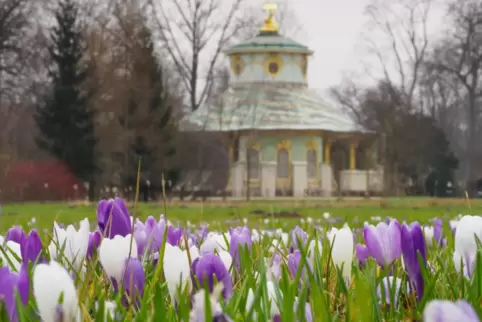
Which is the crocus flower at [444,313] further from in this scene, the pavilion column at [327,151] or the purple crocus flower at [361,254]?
the pavilion column at [327,151]

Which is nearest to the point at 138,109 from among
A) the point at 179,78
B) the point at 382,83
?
the point at 179,78

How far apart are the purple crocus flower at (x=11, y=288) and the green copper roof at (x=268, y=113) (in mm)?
43788

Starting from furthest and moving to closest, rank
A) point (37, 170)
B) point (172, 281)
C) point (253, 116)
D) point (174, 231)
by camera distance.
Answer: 1. point (253, 116)
2. point (37, 170)
3. point (174, 231)
4. point (172, 281)

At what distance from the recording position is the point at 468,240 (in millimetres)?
1773

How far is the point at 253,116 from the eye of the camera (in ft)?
155

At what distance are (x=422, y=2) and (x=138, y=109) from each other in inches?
812

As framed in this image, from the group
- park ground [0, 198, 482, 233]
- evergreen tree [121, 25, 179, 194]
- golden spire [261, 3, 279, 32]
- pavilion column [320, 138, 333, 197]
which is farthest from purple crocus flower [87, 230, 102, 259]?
golden spire [261, 3, 279, 32]

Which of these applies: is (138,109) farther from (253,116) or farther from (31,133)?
(31,133)

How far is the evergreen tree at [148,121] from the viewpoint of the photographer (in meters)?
38.6

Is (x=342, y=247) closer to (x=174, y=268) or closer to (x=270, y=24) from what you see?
(x=174, y=268)

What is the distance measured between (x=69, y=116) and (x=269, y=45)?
15735mm

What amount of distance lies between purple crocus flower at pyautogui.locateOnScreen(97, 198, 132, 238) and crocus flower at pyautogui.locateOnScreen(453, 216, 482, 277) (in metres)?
0.66

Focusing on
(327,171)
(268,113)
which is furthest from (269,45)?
(327,171)

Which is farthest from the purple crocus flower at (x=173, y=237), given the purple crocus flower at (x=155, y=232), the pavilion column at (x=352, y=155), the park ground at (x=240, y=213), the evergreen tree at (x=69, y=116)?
the pavilion column at (x=352, y=155)
